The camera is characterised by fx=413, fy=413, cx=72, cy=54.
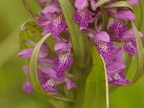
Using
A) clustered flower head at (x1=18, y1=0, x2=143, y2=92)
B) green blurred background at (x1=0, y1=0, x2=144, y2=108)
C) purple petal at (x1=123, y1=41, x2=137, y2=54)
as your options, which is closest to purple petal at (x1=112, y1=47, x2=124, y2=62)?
clustered flower head at (x1=18, y1=0, x2=143, y2=92)

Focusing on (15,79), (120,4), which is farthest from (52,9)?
(15,79)

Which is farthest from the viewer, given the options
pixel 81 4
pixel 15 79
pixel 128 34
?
pixel 15 79

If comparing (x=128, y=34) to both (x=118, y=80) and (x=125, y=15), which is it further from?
(x=118, y=80)

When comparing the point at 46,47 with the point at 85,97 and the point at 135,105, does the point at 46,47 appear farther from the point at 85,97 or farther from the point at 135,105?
the point at 135,105

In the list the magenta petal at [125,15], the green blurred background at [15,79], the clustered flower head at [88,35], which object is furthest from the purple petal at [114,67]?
the green blurred background at [15,79]

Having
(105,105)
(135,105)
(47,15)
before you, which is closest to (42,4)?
(47,15)

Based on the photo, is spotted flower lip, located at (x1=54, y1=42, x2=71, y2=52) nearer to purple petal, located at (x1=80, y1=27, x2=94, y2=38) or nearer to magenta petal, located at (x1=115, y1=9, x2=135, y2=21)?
purple petal, located at (x1=80, y1=27, x2=94, y2=38)
